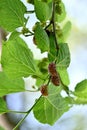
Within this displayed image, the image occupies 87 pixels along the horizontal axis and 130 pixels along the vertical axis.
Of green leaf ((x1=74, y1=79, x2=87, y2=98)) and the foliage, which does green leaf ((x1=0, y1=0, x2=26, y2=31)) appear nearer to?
the foliage

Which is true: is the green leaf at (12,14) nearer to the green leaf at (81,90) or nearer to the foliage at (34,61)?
the foliage at (34,61)

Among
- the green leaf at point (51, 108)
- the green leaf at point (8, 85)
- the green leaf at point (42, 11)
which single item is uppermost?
the green leaf at point (42, 11)

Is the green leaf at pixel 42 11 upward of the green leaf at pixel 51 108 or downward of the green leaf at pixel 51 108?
upward

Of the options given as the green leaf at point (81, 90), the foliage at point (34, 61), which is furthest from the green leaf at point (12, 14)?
the green leaf at point (81, 90)

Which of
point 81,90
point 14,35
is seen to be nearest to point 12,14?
point 14,35

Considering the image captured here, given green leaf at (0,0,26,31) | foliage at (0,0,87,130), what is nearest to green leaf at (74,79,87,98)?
foliage at (0,0,87,130)

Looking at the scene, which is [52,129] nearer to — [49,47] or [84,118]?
[84,118]
